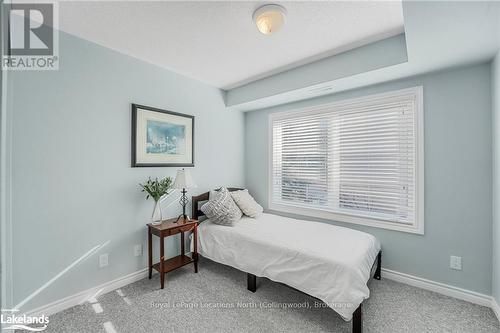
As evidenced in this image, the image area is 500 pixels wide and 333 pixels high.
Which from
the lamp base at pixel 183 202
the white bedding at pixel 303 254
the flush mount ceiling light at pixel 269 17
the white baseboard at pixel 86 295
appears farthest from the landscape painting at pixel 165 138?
the flush mount ceiling light at pixel 269 17

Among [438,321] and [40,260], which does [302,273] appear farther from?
[40,260]

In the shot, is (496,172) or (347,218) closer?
(496,172)

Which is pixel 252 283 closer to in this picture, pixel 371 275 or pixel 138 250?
pixel 371 275

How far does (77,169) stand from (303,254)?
2.27 meters

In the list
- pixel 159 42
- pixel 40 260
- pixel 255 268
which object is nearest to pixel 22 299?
pixel 40 260

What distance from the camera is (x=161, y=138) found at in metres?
2.73

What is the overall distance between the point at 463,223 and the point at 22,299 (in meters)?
4.02

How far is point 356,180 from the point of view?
2.78 metres

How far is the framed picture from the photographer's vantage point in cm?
252

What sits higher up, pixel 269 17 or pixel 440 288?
pixel 269 17

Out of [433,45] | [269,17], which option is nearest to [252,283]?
[269,17]

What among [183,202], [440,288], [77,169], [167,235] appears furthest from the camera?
[183,202]

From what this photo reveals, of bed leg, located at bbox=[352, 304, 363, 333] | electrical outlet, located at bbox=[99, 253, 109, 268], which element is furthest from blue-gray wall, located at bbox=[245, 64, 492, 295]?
electrical outlet, located at bbox=[99, 253, 109, 268]

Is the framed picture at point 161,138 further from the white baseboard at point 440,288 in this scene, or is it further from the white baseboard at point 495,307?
the white baseboard at point 495,307
